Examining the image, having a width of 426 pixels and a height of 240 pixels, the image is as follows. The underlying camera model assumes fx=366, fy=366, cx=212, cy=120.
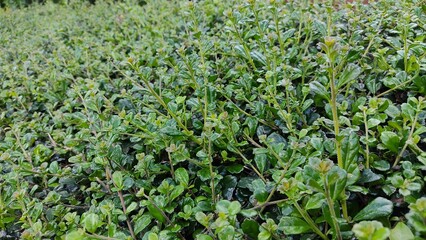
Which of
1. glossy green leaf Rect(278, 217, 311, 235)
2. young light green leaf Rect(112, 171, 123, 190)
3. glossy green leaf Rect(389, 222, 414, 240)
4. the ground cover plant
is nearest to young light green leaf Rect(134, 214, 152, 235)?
the ground cover plant

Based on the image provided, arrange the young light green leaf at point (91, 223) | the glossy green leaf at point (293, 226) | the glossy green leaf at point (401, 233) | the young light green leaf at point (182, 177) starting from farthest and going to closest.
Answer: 1. the young light green leaf at point (182, 177)
2. the young light green leaf at point (91, 223)
3. the glossy green leaf at point (293, 226)
4. the glossy green leaf at point (401, 233)

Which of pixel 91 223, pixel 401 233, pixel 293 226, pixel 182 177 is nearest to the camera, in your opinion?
pixel 401 233

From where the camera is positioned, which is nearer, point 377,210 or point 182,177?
point 377,210

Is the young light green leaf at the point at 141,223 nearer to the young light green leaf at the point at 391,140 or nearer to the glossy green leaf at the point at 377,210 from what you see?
the glossy green leaf at the point at 377,210

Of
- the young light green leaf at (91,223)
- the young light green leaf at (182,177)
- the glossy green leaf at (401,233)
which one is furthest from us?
the young light green leaf at (182,177)

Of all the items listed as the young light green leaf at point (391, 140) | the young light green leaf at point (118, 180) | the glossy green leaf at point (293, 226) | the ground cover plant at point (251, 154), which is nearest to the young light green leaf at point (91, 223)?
the ground cover plant at point (251, 154)

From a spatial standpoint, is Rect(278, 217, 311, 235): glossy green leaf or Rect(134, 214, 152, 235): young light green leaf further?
Rect(134, 214, 152, 235): young light green leaf

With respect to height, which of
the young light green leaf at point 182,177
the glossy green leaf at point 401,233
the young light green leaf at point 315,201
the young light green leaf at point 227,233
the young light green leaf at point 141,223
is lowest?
the young light green leaf at point 141,223

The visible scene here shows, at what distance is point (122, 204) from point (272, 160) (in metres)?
0.43

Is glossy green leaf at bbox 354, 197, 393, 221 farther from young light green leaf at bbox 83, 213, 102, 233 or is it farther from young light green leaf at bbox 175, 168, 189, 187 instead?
young light green leaf at bbox 83, 213, 102, 233

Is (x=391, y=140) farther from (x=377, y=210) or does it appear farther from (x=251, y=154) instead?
(x=251, y=154)

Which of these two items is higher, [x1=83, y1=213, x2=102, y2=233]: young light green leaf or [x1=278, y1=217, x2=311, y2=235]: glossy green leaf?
[x1=83, y1=213, x2=102, y2=233]: young light green leaf

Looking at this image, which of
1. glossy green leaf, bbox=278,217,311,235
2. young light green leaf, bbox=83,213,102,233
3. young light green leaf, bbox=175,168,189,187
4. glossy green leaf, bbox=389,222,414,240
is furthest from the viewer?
young light green leaf, bbox=175,168,189,187

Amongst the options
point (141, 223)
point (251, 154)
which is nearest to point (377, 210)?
point (251, 154)
